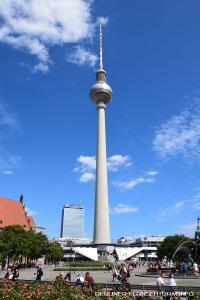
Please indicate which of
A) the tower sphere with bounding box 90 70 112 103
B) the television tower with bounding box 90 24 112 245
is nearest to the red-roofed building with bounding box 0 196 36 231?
the television tower with bounding box 90 24 112 245

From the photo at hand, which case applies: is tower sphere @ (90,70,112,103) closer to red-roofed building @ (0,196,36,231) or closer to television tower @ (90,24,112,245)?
television tower @ (90,24,112,245)

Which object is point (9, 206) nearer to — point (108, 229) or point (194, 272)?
point (108, 229)

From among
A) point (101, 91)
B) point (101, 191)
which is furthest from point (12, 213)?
point (101, 91)

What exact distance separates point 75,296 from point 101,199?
109 meters

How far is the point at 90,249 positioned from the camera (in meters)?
121

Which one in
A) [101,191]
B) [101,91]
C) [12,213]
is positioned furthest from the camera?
[12,213]

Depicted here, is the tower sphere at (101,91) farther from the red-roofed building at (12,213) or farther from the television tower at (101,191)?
the red-roofed building at (12,213)

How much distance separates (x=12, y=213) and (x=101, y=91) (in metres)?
51.0

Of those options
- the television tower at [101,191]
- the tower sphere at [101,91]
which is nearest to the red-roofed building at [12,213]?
the television tower at [101,191]

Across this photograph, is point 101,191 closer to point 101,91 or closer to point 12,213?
point 12,213

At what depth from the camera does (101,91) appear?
14175 centimetres

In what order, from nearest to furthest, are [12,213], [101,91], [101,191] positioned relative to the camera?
1. [101,191]
2. [101,91]
3. [12,213]

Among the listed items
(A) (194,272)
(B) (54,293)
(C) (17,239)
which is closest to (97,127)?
(C) (17,239)

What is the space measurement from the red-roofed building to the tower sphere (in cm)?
4546
